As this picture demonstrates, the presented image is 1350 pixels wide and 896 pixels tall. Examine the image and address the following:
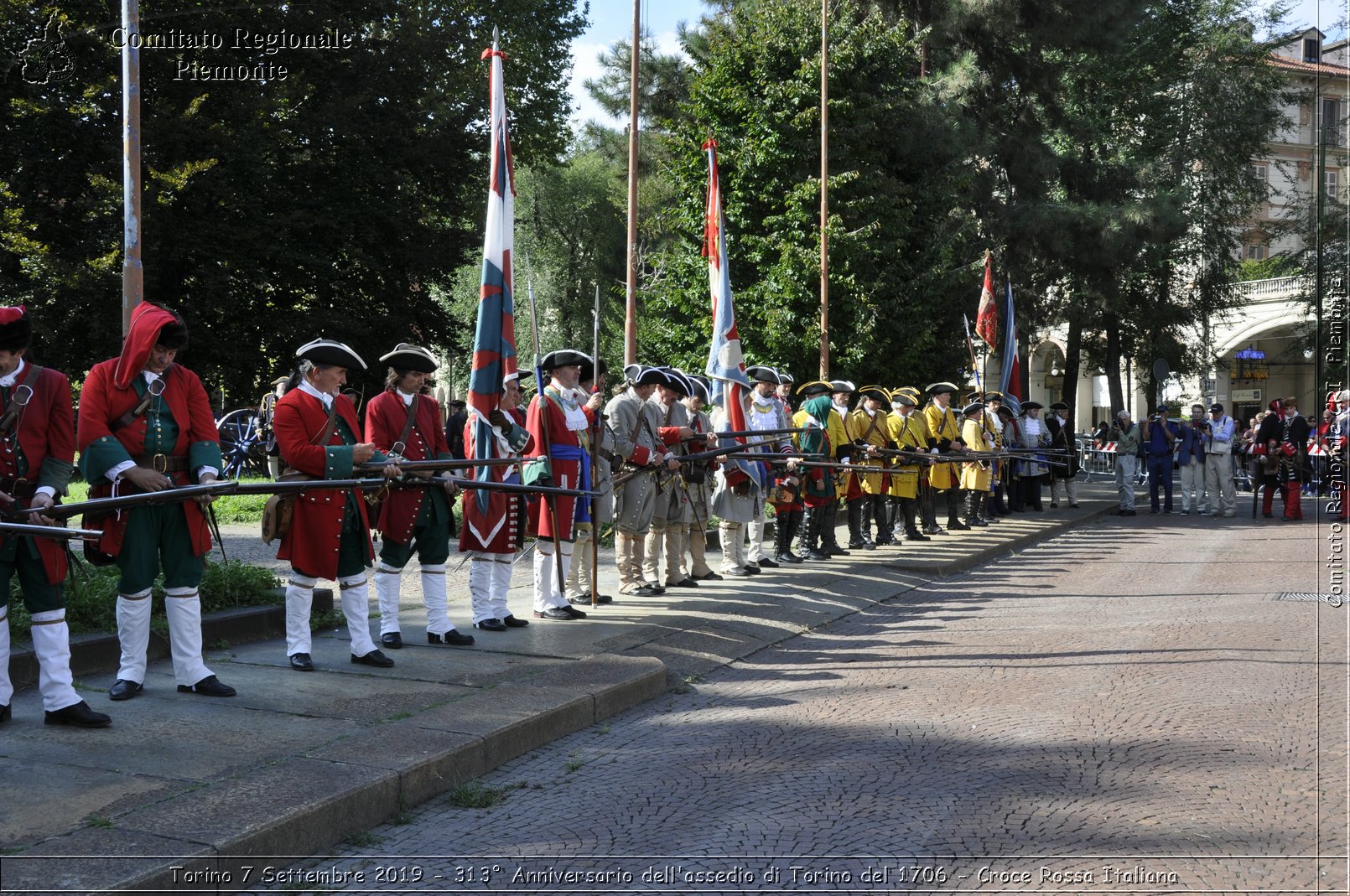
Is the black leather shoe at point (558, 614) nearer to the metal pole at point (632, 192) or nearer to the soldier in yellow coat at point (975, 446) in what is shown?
the metal pole at point (632, 192)

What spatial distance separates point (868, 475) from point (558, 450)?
7.38 metres

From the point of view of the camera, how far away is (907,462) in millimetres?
17422

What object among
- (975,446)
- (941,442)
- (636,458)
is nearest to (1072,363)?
(975,446)

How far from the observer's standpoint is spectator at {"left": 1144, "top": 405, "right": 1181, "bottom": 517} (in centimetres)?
2355

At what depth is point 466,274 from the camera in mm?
47562

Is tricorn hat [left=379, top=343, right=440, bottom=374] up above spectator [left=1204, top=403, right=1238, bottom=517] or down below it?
above

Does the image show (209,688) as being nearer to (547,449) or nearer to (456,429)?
(547,449)

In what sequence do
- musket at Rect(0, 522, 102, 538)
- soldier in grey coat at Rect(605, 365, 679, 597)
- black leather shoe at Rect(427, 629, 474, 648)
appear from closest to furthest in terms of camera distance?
1. musket at Rect(0, 522, 102, 538)
2. black leather shoe at Rect(427, 629, 474, 648)
3. soldier in grey coat at Rect(605, 365, 679, 597)

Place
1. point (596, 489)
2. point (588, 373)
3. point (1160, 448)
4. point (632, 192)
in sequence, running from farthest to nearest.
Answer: point (1160, 448) → point (632, 192) → point (596, 489) → point (588, 373)

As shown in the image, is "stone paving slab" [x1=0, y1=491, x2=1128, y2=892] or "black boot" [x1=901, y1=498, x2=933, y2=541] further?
"black boot" [x1=901, y1=498, x2=933, y2=541]

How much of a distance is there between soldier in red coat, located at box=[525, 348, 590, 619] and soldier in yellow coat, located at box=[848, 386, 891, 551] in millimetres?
6510

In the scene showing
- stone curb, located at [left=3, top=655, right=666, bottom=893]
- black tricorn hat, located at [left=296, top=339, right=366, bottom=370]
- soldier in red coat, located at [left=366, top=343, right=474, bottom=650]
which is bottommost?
stone curb, located at [left=3, top=655, right=666, bottom=893]

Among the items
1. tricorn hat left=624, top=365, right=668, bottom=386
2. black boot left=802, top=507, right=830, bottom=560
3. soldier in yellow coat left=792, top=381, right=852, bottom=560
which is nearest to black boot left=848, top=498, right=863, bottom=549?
soldier in yellow coat left=792, top=381, right=852, bottom=560

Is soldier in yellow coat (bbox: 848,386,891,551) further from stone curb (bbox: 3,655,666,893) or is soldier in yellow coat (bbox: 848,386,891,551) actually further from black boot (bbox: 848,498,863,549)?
stone curb (bbox: 3,655,666,893)
